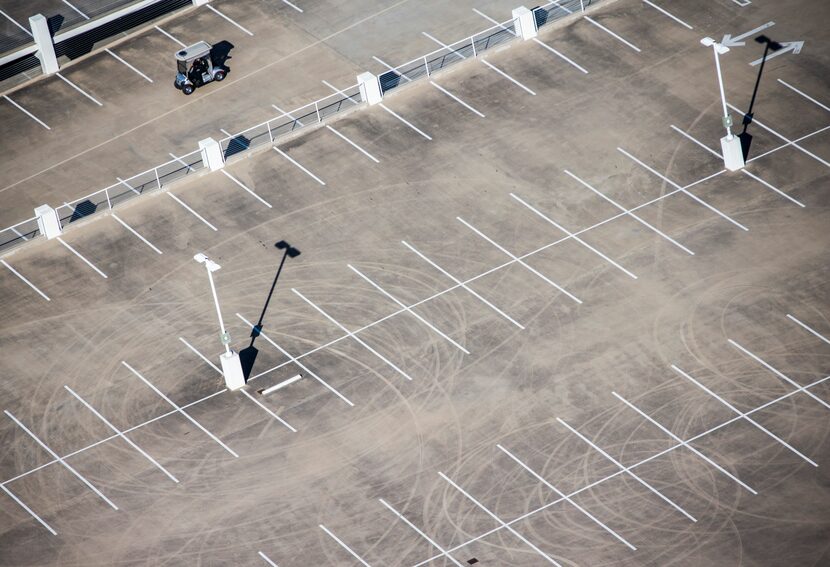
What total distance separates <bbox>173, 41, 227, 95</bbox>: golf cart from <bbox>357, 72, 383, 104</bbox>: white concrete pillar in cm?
600

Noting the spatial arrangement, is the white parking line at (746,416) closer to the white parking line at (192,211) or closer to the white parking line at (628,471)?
the white parking line at (628,471)

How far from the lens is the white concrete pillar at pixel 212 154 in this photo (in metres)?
66.7

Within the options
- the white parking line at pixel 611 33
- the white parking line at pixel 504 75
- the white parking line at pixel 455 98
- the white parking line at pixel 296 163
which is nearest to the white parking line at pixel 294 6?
the white parking line at pixel 455 98

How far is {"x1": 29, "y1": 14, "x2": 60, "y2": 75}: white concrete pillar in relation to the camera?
7238 centimetres

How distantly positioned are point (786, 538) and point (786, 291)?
9950mm

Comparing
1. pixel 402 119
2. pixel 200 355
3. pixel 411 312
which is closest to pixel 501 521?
pixel 411 312

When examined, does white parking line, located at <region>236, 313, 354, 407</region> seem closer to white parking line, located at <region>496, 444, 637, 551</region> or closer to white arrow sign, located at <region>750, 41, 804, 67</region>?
white parking line, located at <region>496, 444, 637, 551</region>

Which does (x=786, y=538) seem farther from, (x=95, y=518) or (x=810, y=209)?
(x=95, y=518)

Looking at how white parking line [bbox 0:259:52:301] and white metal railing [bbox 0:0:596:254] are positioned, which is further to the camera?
white metal railing [bbox 0:0:596:254]

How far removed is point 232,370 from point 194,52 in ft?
53.0

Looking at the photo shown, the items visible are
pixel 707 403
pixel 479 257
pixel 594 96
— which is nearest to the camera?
pixel 707 403

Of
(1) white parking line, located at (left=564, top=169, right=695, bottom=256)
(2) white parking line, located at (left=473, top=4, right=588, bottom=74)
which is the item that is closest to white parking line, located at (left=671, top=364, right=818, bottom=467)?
(1) white parking line, located at (left=564, top=169, right=695, bottom=256)

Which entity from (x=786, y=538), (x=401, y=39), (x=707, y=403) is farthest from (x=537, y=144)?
(x=786, y=538)

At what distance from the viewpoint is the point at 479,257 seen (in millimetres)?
63062
